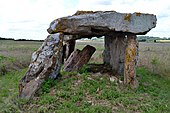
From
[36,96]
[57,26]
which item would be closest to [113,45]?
[57,26]

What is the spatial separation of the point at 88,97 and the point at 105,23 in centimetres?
316

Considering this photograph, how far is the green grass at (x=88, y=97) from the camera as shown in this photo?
8883 millimetres

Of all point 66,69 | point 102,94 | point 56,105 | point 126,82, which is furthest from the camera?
point 66,69

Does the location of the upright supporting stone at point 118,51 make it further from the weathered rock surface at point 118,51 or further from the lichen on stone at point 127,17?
the lichen on stone at point 127,17

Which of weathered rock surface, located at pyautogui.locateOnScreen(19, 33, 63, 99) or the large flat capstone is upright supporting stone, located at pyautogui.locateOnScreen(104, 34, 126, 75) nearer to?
the large flat capstone

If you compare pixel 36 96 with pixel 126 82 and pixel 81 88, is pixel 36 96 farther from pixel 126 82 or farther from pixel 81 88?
pixel 126 82

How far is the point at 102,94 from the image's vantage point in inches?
386

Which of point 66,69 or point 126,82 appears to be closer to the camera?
point 126,82

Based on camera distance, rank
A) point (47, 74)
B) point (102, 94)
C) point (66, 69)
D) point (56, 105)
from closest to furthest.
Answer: point (56, 105)
point (102, 94)
point (47, 74)
point (66, 69)

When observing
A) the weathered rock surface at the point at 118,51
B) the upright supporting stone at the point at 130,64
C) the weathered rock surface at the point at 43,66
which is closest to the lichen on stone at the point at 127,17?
the upright supporting stone at the point at 130,64

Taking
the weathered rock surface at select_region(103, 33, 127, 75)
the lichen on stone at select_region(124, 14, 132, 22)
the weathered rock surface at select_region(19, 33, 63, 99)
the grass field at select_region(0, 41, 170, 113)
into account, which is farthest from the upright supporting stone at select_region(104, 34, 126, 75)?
the weathered rock surface at select_region(19, 33, 63, 99)

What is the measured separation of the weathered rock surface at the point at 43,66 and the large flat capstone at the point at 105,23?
534mm

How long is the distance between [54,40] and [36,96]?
2.45 meters

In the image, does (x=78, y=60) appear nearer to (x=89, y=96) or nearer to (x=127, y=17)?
(x=127, y=17)
